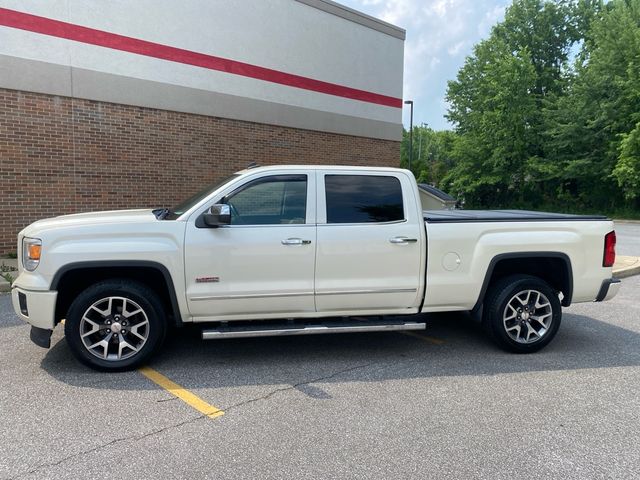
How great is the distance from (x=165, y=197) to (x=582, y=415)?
9.57 meters

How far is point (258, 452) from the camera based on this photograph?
123 inches

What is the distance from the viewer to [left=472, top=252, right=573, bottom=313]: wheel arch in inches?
194

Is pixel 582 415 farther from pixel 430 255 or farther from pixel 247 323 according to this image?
pixel 247 323

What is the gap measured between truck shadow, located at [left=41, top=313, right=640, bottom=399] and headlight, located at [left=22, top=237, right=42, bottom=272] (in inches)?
38.3

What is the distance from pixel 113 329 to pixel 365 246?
2.40 m

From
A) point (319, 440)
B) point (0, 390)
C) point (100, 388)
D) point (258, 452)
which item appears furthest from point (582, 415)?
point (0, 390)

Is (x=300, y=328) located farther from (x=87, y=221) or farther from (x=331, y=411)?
(x=87, y=221)

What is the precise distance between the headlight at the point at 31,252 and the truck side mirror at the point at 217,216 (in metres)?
1.41

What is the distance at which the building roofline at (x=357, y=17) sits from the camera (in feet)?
44.0

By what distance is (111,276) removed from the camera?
446 centimetres

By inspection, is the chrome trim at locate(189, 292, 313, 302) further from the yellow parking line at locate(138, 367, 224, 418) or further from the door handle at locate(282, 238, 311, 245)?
the yellow parking line at locate(138, 367, 224, 418)

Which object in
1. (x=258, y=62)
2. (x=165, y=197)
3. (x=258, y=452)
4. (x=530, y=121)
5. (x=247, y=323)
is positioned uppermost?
(x=530, y=121)

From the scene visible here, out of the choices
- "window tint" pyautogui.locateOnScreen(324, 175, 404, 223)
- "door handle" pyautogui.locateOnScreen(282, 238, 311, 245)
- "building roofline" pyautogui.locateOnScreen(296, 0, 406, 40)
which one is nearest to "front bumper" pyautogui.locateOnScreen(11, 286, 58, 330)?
"door handle" pyautogui.locateOnScreen(282, 238, 311, 245)

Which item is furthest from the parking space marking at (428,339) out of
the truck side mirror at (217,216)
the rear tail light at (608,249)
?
the truck side mirror at (217,216)
